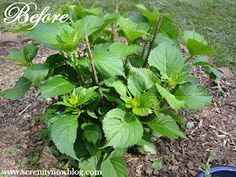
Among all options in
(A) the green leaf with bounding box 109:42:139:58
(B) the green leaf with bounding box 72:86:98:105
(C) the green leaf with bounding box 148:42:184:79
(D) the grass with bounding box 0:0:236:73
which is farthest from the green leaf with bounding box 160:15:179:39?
(D) the grass with bounding box 0:0:236:73

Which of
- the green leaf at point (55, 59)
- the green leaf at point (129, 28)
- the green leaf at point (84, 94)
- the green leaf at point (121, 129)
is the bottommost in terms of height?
the green leaf at point (121, 129)

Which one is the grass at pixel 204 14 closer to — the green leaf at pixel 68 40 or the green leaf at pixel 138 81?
the green leaf at pixel 138 81

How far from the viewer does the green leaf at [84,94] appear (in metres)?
1.67

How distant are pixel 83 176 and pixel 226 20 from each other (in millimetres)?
2537

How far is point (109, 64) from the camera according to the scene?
1649mm

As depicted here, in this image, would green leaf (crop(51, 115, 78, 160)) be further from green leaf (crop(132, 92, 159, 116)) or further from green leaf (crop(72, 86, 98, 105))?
green leaf (crop(132, 92, 159, 116))

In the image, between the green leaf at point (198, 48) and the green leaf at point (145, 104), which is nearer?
the green leaf at point (145, 104)

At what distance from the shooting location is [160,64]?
180cm

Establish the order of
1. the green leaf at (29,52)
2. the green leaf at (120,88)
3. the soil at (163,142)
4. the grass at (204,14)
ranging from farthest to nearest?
the grass at (204,14)
the soil at (163,142)
the green leaf at (29,52)
the green leaf at (120,88)

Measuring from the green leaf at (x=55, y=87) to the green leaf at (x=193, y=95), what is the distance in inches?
19.3

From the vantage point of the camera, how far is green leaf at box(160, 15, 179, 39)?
193cm

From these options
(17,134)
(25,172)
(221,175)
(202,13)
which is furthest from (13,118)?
(202,13)

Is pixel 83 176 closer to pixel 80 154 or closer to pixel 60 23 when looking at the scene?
pixel 80 154

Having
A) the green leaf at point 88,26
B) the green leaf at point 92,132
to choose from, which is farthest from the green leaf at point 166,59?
the green leaf at point 92,132
